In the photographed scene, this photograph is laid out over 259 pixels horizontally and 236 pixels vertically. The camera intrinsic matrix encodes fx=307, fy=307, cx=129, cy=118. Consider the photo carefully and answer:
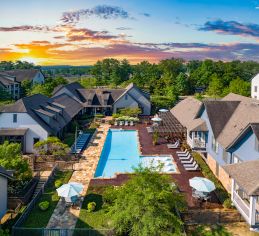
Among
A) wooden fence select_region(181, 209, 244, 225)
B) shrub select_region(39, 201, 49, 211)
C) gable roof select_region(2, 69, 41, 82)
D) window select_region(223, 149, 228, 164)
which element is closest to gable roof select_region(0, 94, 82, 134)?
shrub select_region(39, 201, 49, 211)

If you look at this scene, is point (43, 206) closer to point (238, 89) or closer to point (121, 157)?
point (121, 157)

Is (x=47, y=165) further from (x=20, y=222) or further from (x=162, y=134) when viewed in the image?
(x=162, y=134)

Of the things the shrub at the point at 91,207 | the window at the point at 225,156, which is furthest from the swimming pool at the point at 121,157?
the shrub at the point at 91,207

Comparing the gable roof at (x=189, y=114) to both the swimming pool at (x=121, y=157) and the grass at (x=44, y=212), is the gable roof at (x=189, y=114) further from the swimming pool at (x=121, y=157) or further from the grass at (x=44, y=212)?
the grass at (x=44, y=212)

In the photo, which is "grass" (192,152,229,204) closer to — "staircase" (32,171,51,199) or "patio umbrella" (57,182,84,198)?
"patio umbrella" (57,182,84,198)

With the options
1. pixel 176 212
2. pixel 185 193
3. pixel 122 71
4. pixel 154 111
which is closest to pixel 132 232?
pixel 176 212

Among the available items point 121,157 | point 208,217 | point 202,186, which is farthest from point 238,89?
point 208,217
